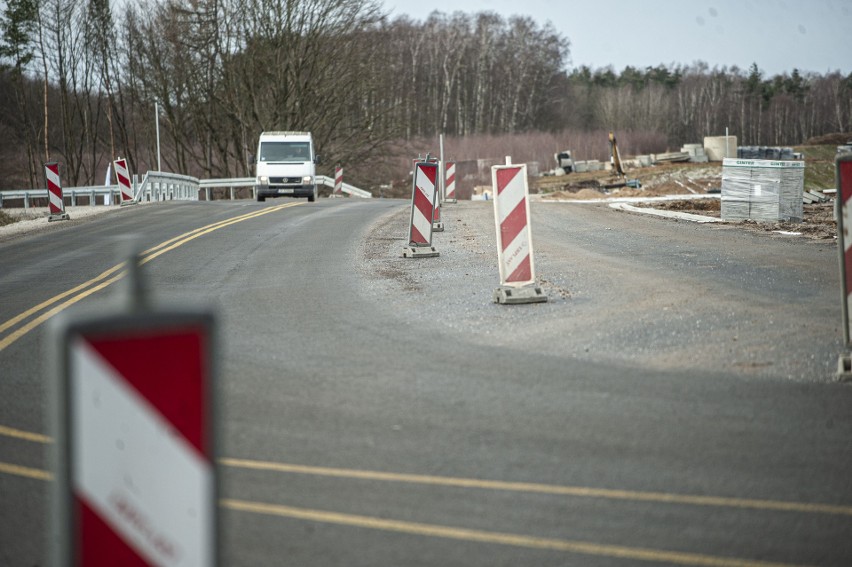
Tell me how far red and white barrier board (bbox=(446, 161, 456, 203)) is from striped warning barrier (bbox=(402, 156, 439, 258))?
15546 millimetres

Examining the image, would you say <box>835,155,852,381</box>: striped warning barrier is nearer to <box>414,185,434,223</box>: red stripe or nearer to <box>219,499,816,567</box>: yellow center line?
<box>219,499,816,567</box>: yellow center line

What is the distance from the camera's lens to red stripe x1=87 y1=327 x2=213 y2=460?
2.18m

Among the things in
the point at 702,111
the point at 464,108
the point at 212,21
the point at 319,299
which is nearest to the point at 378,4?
A: the point at 212,21

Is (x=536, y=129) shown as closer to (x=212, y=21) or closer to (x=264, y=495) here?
(x=212, y=21)

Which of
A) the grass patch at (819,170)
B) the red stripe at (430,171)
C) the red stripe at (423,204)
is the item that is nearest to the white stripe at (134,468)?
the red stripe at (423,204)

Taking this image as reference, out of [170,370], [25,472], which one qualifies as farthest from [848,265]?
[170,370]

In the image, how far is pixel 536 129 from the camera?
350 feet

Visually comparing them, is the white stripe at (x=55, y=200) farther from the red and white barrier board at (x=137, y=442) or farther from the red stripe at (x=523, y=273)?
the red and white barrier board at (x=137, y=442)

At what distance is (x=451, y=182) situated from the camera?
32.0 meters

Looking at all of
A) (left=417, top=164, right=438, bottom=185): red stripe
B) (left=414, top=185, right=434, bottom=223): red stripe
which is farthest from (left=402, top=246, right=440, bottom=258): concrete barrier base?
(left=417, top=164, right=438, bottom=185): red stripe

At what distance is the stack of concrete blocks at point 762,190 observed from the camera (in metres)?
20.2

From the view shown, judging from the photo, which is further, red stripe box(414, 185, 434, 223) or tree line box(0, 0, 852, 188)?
tree line box(0, 0, 852, 188)

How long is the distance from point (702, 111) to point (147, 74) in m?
91.8

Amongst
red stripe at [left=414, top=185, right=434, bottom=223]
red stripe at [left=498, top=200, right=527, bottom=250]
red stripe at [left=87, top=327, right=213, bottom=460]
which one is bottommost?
red stripe at [left=87, top=327, right=213, bottom=460]
